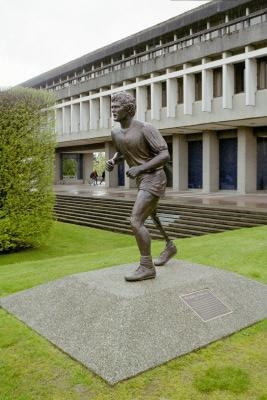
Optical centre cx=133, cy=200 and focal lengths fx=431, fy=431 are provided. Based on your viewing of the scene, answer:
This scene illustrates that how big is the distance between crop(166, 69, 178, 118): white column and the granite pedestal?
24.3 meters

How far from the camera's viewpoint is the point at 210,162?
3166 centimetres

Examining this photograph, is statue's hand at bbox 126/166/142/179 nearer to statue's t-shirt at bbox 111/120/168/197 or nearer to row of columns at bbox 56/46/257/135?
statue's t-shirt at bbox 111/120/168/197

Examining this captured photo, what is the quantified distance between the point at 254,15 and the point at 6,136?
18.8m

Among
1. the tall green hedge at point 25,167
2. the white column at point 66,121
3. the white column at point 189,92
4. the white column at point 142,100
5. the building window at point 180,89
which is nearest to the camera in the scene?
the tall green hedge at point 25,167

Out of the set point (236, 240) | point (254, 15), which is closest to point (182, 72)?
point (254, 15)

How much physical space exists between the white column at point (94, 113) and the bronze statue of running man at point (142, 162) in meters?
32.4

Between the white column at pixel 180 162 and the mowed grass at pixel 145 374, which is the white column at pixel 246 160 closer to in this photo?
the white column at pixel 180 162

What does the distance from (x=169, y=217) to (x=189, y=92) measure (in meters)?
12.7

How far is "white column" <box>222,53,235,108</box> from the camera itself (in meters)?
26.5

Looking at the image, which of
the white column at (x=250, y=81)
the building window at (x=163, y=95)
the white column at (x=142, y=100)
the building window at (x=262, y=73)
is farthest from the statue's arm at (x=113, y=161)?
the white column at (x=142, y=100)

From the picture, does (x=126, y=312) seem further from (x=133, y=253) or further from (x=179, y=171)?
(x=179, y=171)

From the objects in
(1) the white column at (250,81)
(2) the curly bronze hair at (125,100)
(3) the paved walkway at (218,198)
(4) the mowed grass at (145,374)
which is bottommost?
(4) the mowed grass at (145,374)

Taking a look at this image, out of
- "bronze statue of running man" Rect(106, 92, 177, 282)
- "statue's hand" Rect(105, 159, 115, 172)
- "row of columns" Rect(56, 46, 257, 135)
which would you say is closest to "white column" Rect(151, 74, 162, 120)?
"row of columns" Rect(56, 46, 257, 135)

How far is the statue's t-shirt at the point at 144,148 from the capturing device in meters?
6.54
